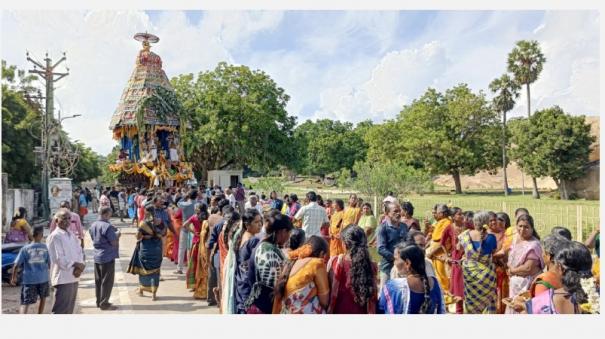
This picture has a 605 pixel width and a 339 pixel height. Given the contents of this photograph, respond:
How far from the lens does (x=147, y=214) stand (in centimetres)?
636

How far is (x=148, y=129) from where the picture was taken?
75.3 feet

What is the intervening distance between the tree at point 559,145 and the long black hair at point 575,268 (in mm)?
31235

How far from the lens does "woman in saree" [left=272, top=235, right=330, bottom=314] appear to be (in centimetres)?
323

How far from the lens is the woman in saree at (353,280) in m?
3.28

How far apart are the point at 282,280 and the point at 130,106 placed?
21.6 meters

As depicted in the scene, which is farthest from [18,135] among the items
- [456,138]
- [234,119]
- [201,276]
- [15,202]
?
[456,138]

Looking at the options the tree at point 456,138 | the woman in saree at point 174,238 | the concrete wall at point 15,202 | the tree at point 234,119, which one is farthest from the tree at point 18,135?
the tree at point 456,138

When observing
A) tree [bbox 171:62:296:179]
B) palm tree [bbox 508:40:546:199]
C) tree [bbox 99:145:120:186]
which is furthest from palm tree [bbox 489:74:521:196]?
tree [bbox 99:145:120:186]

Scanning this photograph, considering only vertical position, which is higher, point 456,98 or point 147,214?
point 456,98

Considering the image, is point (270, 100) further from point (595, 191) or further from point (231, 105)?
point (595, 191)

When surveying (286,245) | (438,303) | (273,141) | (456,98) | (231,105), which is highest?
(456,98)

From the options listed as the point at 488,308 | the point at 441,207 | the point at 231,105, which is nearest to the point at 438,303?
the point at 488,308

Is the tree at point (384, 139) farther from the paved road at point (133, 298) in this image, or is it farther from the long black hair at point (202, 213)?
the long black hair at point (202, 213)

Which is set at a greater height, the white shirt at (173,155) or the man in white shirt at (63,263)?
the white shirt at (173,155)
